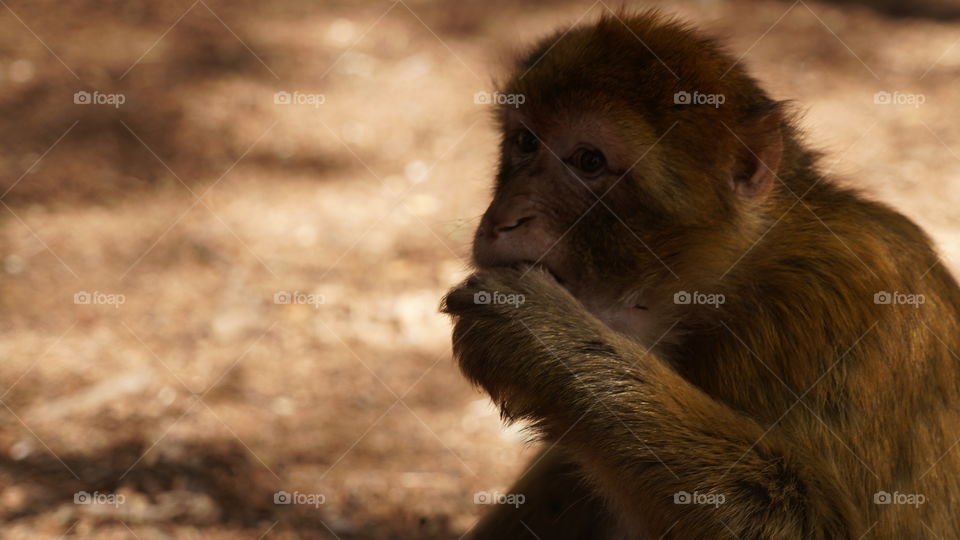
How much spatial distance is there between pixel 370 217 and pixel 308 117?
5.63ft

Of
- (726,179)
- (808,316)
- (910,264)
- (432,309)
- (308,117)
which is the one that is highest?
(308,117)

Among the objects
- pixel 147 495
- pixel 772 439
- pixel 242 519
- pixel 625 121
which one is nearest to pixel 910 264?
pixel 772 439

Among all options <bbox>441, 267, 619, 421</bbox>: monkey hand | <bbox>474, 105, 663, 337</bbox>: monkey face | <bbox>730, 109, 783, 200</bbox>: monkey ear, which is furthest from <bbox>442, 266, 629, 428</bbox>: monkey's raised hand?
<bbox>730, 109, 783, 200</bbox>: monkey ear

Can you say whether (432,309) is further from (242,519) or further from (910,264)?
(910,264)

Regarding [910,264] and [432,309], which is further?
[432,309]

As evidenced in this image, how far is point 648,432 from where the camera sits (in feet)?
10.5

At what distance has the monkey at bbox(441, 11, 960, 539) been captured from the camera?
10.6 feet

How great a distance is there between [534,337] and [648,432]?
0.43 meters

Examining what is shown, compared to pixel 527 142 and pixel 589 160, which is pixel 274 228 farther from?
pixel 589 160

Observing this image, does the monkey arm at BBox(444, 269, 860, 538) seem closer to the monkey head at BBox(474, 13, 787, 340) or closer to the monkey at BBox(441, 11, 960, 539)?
the monkey at BBox(441, 11, 960, 539)

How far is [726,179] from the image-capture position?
3.63m

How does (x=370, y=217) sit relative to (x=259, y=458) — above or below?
above

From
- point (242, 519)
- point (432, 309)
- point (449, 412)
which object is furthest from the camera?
point (432, 309)

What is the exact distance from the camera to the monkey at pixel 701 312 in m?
3.22
